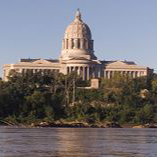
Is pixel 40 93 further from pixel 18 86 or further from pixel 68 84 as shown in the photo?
pixel 68 84

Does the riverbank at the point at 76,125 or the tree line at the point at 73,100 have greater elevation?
the tree line at the point at 73,100

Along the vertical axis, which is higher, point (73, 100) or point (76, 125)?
point (73, 100)

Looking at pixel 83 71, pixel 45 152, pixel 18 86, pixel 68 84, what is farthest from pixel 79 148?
pixel 83 71

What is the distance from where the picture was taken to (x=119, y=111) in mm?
131000

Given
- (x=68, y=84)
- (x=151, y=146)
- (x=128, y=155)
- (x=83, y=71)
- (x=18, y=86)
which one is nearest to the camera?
(x=128, y=155)

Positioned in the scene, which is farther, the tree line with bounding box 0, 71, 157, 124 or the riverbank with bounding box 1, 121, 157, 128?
the tree line with bounding box 0, 71, 157, 124

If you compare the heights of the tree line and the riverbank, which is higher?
the tree line

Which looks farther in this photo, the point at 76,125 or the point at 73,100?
the point at 73,100

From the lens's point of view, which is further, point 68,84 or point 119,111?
point 68,84

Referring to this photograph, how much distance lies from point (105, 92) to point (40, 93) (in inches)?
698

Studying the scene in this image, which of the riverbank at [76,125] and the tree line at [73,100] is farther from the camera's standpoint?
the tree line at [73,100]

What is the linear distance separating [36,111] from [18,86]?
1014 centimetres

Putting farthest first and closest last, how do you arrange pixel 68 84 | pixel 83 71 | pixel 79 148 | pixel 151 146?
1. pixel 83 71
2. pixel 68 84
3. pixel 151 146
4. pixel 79 148

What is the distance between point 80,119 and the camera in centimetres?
12525
